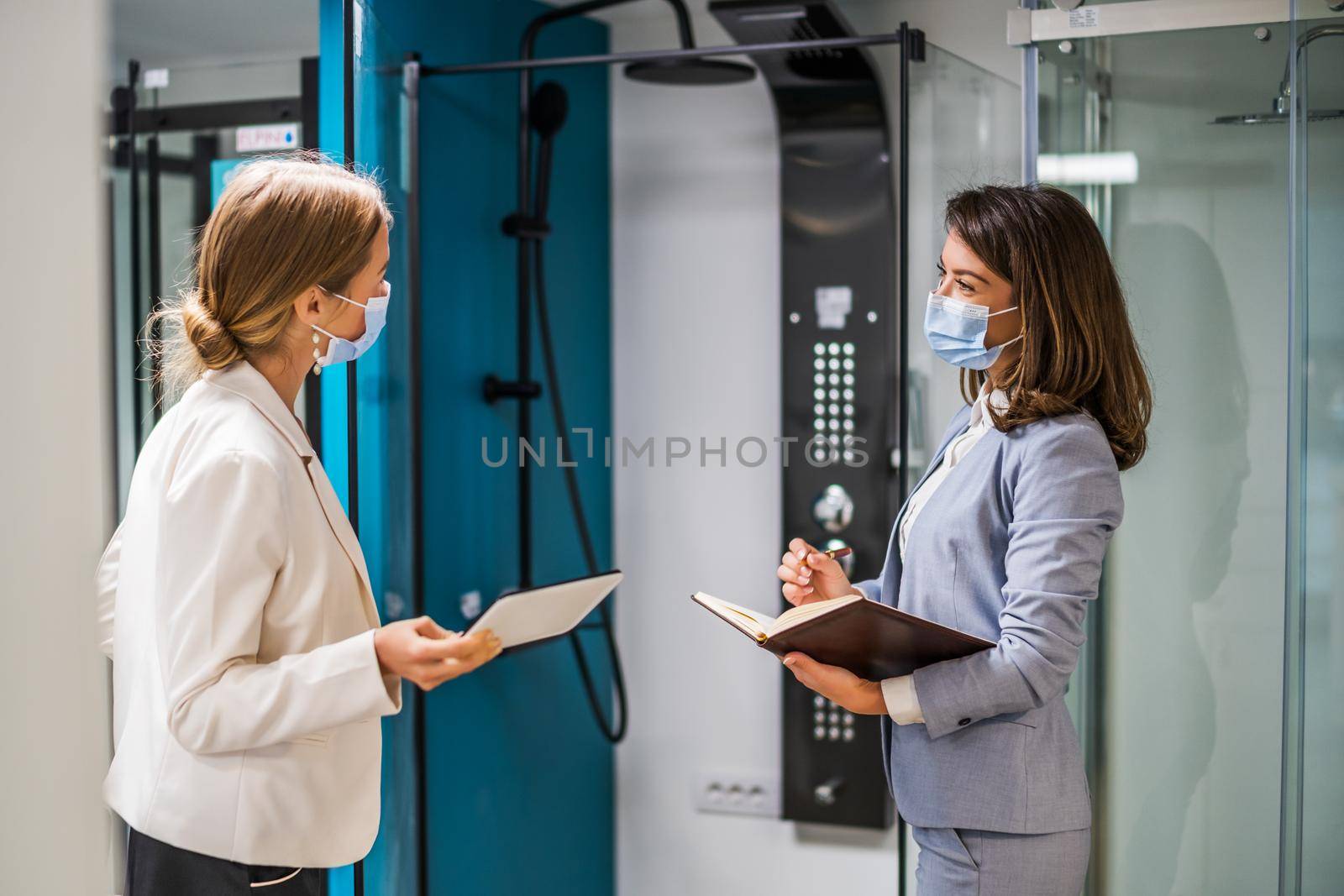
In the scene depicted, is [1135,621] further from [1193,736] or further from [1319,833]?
[1319,833]

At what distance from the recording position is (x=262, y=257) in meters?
1.21

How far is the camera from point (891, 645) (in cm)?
125

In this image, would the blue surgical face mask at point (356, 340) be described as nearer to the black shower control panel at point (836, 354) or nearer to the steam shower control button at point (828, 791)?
the black shower control panel at point (836, 354)

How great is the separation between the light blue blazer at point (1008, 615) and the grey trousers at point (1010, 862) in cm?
2

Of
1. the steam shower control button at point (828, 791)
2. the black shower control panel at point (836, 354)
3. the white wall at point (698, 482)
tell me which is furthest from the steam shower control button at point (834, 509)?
the steam shower control button at point (828, 791)

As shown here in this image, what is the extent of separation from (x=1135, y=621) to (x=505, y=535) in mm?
1161

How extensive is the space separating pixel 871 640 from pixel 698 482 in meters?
1.42

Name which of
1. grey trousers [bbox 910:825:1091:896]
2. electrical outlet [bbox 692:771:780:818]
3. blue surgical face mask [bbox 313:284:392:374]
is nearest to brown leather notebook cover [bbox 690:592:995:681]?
grey trousers [bbox 910:825:1091:896]

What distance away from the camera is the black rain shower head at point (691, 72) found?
2.28 metres

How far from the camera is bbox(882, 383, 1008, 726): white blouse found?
4.25 ft

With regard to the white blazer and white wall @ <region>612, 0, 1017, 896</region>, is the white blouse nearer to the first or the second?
the white blazer

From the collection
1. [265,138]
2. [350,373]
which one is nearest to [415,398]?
[350,373]

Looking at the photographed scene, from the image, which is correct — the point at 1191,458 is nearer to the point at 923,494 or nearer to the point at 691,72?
the point at 923,494

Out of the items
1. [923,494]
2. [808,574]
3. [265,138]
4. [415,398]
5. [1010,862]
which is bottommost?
[1010,862]
